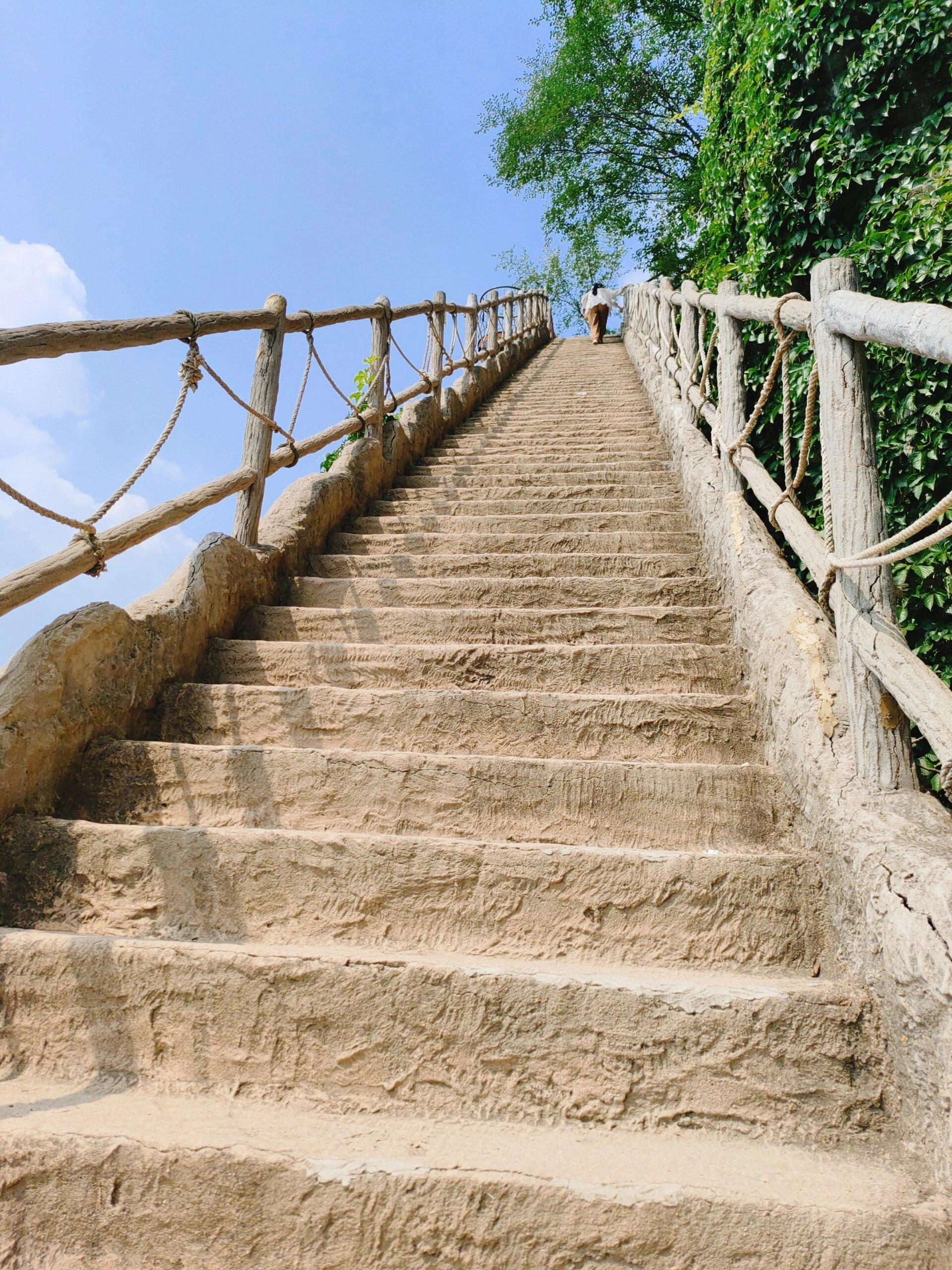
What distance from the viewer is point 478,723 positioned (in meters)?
2.78

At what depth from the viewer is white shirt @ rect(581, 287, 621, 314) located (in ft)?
54.5

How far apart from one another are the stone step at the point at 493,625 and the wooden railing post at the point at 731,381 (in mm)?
620

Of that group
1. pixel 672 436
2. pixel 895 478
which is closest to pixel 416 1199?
pixel 895 478

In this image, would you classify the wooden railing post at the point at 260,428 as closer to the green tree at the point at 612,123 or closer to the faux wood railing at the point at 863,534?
the faux wood railing at the point at 863,534

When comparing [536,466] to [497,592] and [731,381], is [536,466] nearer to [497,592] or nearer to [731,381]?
[497,592]

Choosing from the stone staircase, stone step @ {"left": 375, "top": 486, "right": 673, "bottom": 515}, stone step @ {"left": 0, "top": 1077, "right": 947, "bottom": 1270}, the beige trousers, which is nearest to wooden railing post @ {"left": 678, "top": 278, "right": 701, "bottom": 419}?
stone step @ {"left": 375, "top": 486, "right": 673, "bottom": 515}

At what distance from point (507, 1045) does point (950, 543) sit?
2.49m

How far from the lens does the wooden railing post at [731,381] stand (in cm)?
350

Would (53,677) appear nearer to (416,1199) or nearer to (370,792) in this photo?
(370,792)

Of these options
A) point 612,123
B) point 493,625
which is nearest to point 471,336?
point 493,625

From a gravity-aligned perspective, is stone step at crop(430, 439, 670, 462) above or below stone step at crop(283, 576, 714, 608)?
above

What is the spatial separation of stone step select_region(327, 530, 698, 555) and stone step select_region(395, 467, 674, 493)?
75cm

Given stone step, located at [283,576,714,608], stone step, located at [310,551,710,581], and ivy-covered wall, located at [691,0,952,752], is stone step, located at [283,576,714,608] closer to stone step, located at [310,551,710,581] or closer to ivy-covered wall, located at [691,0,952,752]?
stone step, located at [310,551,710,581]

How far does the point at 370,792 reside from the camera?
2.48m
